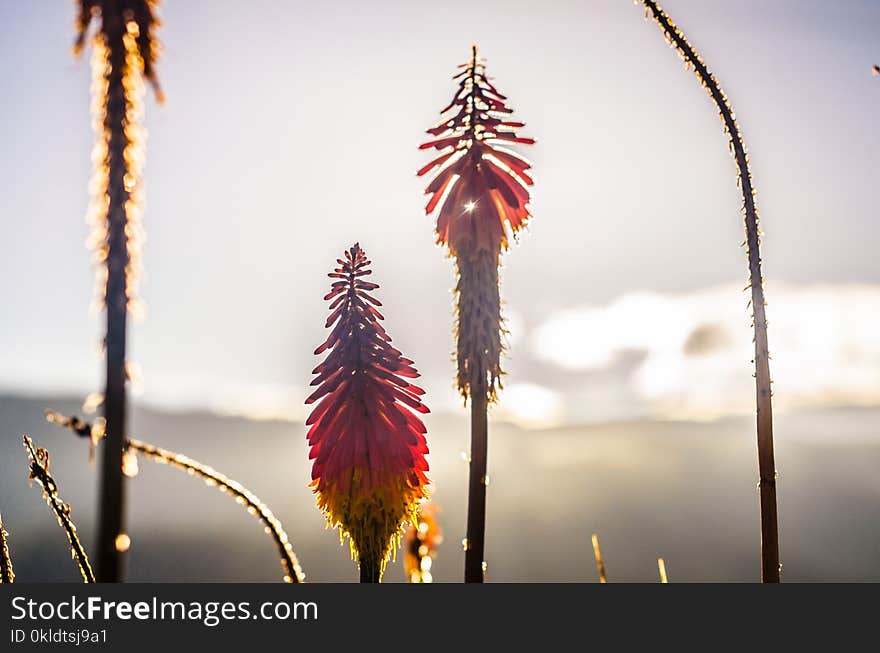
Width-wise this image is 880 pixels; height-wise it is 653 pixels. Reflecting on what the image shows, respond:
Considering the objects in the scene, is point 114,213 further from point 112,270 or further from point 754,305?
point 754,305

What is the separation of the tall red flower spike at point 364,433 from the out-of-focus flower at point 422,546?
826mm

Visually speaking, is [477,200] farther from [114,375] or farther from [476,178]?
[114,375]

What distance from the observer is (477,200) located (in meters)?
11.0

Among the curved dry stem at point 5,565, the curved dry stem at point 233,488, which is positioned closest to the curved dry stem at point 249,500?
the curved dry stem at point 233,488

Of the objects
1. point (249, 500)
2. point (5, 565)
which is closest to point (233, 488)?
point (249, 500)

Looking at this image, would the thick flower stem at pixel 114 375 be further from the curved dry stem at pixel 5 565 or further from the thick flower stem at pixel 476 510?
the thick flower stem at pixel 476 510

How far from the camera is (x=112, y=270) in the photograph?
5062 millimetres

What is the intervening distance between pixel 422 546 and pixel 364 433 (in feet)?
7.16

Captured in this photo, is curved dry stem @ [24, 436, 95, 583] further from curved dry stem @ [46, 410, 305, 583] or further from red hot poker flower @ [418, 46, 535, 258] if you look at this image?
red hot poker flower @ [418, 46, 535, 258]

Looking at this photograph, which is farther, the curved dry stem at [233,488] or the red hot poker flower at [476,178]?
the red hot poker flower at [476,178]

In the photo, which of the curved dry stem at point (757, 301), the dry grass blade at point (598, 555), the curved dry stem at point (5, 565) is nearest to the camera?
the curved dry stem at point (5, 565)

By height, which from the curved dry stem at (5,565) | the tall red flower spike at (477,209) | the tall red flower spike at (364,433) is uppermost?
the tall red flower spike at (477,209)

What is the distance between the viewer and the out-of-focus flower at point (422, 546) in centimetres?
1105
